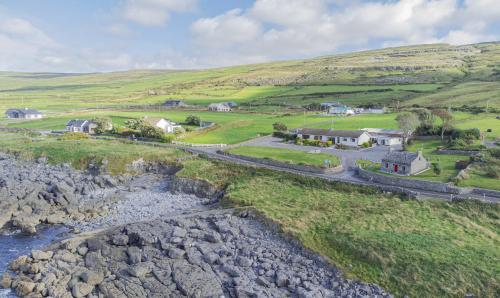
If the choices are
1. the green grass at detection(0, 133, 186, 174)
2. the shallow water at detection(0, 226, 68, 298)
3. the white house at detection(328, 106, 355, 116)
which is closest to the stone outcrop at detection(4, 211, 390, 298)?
the shallow water at detection(0, 226, 68, 298)

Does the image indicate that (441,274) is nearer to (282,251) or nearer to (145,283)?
(282,251)

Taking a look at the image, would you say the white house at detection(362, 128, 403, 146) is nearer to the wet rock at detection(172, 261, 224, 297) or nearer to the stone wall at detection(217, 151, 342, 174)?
the stone wall at detection(217, 151, 342, 174)

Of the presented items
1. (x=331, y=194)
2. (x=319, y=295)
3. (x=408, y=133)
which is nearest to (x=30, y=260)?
(x=319, y=295)

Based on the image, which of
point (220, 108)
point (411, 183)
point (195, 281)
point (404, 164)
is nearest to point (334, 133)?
point (404, 164)

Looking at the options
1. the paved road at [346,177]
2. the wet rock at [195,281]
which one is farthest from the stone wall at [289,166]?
the wet rock at [195,281]

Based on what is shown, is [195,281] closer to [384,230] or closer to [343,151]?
[384,230]

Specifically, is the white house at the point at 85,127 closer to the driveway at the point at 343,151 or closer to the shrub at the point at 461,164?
the driveway at the point at 343,151
